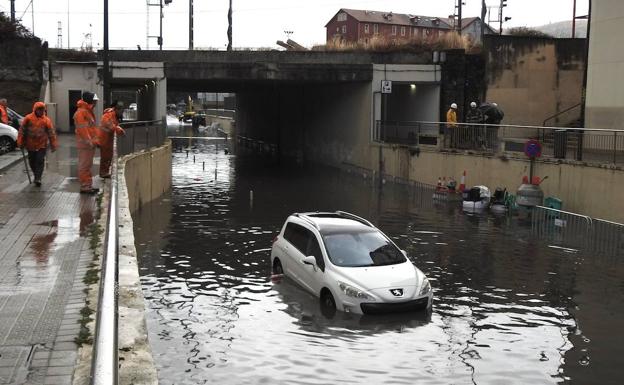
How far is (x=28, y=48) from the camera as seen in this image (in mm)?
37656

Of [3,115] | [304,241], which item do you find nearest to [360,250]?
[304,241]

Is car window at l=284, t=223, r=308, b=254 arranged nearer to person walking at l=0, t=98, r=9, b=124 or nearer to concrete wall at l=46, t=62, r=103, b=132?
person walking at l=0, t=98, r=9, b=124

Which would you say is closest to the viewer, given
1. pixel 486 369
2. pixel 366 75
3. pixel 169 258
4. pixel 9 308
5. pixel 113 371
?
pixel 113 371

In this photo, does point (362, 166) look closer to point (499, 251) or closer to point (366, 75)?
point (366, 75)

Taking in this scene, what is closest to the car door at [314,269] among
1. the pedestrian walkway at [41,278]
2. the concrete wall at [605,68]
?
the pedestrian walkway at [41,278]

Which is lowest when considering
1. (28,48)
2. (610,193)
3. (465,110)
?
(610,193)

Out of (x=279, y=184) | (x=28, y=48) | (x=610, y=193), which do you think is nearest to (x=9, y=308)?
(x=610, y=193)

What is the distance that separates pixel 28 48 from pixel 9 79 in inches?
77.5

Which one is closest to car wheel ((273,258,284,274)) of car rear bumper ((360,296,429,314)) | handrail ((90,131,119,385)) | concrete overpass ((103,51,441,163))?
car rear bumper ((360,296,429,314))

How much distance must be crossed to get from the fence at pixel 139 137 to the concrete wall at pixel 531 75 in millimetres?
17724

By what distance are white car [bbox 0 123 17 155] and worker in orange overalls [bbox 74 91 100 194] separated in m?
9.41

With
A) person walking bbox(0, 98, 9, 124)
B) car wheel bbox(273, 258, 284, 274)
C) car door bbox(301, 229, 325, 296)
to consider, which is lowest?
car wheel bbox(273, 258, 284, 274)

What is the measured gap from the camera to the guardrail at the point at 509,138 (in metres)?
21.6

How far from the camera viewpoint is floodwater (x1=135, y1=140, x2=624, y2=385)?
9297 mm
